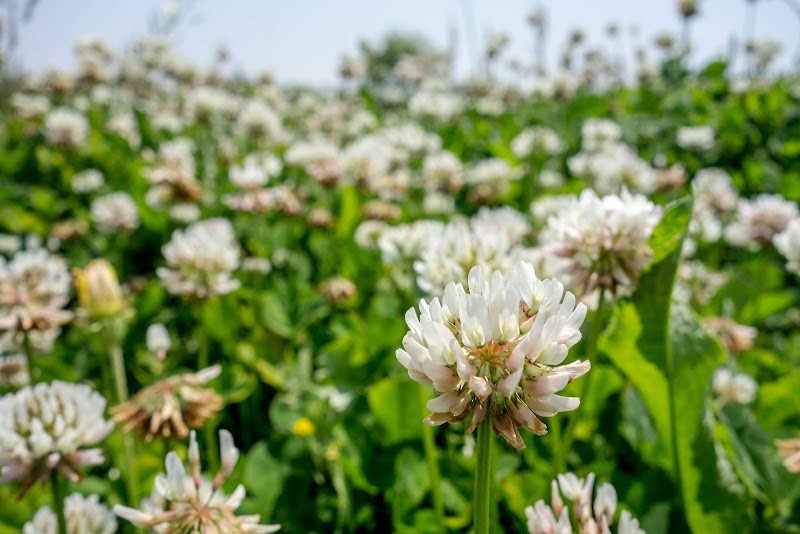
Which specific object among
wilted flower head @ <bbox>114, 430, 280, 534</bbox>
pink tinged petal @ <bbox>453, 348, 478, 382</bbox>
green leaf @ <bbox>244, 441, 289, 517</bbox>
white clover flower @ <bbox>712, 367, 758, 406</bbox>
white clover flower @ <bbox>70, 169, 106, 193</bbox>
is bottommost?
green leaf @ <bbox>244, 441, 289, 517</bbox>

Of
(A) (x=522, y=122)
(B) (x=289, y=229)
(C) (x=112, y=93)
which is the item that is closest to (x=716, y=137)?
(A) (x=522, y=122)

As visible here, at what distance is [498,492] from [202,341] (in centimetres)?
66

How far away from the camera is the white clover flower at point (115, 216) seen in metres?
2.20

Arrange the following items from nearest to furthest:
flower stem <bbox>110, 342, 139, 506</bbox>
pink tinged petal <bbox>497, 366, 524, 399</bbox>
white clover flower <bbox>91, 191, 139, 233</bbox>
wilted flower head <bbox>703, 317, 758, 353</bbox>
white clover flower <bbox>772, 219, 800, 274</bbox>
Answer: pink tinged petal <bbox>497, 366, 524, 399</bbox>, flower stem <bbox>110, 342, 139, 506</bbox>, white clover flower <bbox>772, 219, 800, 274</bbox>, wilted flower head <bbox>703, 317, 758, 353</bbox>, white clover flower <bbox>91, 191, 139, 233</bbox>

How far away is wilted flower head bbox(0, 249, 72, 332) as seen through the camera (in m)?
1.12

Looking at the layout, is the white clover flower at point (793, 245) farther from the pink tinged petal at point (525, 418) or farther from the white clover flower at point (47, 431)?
the white clover flower at point (47, 431)

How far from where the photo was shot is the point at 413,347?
1.68ft

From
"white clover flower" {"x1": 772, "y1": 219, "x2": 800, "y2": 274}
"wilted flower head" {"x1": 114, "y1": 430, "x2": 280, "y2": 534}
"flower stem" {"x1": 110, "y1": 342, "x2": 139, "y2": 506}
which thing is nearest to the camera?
"wilted flower head" {"x1": 114, "y1": 430, "x2": 280, "y2": 534}

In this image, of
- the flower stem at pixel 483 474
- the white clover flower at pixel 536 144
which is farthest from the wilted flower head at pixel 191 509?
the white clover flower at pixel 536 144

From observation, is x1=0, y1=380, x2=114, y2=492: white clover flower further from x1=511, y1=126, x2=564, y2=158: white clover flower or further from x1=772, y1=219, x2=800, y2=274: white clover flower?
x1=511, y1=126, x2=564, y2=158: white clover flower

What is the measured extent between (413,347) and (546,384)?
0.10 meters

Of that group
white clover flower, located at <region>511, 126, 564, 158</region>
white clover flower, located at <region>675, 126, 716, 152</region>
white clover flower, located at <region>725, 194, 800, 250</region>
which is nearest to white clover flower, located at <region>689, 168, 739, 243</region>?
white clover flower, located at <region>725, 194, 800, 250</region>

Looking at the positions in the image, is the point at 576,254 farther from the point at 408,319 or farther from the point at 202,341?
the point at 202,341

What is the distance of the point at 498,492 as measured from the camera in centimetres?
103
